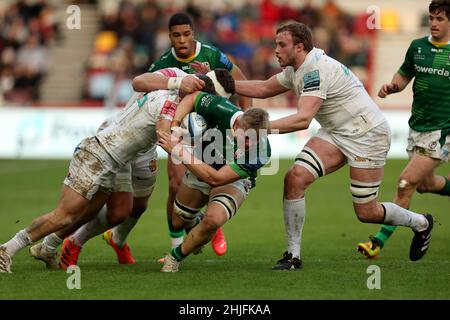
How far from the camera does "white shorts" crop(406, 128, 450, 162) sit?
10.8m

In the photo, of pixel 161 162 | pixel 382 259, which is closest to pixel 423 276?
pixel 382 259

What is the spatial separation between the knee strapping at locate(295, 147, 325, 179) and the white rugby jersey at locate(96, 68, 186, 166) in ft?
4.74

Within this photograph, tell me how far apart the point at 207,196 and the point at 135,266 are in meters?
1.15

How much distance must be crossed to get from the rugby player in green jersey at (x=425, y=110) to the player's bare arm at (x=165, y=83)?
2.44m

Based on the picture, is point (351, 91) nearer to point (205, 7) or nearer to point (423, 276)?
point (423, 276)

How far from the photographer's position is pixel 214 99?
29.3 feet

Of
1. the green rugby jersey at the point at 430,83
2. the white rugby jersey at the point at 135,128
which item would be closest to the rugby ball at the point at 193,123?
the white rugby jersey at the point at 135,128

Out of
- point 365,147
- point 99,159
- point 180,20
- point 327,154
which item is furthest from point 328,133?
point 99,159

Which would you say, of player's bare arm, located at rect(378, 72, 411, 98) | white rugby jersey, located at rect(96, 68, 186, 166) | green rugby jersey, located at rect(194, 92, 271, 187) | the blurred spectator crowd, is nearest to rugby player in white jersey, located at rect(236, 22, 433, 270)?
green rugby jersey, located at rect(194, 92, 271, 187)

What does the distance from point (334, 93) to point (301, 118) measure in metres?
0.58

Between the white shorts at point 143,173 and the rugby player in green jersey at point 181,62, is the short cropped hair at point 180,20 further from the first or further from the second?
the white shorts at point 143,173

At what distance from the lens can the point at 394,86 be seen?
10719mm

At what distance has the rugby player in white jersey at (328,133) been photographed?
31.1 feet

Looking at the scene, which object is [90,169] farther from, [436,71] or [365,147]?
[436,71]
